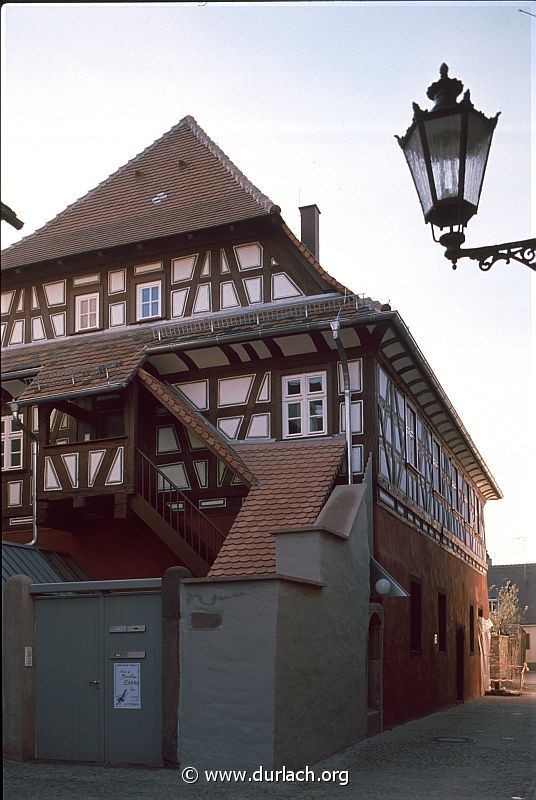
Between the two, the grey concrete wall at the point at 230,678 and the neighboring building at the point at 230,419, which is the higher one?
the neighboring building at the point at 230,419

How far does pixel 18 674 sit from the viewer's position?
12188mm

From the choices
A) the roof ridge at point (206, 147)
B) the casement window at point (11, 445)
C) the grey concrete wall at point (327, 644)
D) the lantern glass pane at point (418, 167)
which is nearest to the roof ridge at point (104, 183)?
the roof ridge at point (206, 147)

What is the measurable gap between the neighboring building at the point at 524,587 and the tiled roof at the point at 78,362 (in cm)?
4770

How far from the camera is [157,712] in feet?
37.8

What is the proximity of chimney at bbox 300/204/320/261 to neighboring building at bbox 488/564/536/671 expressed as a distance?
1800 inches

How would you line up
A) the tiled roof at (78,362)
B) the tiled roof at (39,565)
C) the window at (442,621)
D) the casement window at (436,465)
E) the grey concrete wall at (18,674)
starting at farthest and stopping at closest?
the casement window at (436,465), the window at (442,621), the tiled roof at (78,362), the tiled roof at (39,565), the grey concrete wall at (18,674)

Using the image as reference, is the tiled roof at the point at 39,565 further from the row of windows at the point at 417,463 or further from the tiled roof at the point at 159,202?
the tiled roof at the point at 159,202

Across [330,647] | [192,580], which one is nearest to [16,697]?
[192,580]

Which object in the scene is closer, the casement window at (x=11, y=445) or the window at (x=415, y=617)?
the casement window at (x=11, y=445)

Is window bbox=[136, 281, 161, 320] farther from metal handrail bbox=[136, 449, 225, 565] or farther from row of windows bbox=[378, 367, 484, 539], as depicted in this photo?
row of windows bbox=[378, 367, 484, 539]

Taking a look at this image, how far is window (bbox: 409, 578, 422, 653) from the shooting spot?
19.3m

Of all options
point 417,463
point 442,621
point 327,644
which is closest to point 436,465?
point 417,463

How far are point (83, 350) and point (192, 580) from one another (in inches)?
319

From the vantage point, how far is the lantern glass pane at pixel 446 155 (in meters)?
4.76
